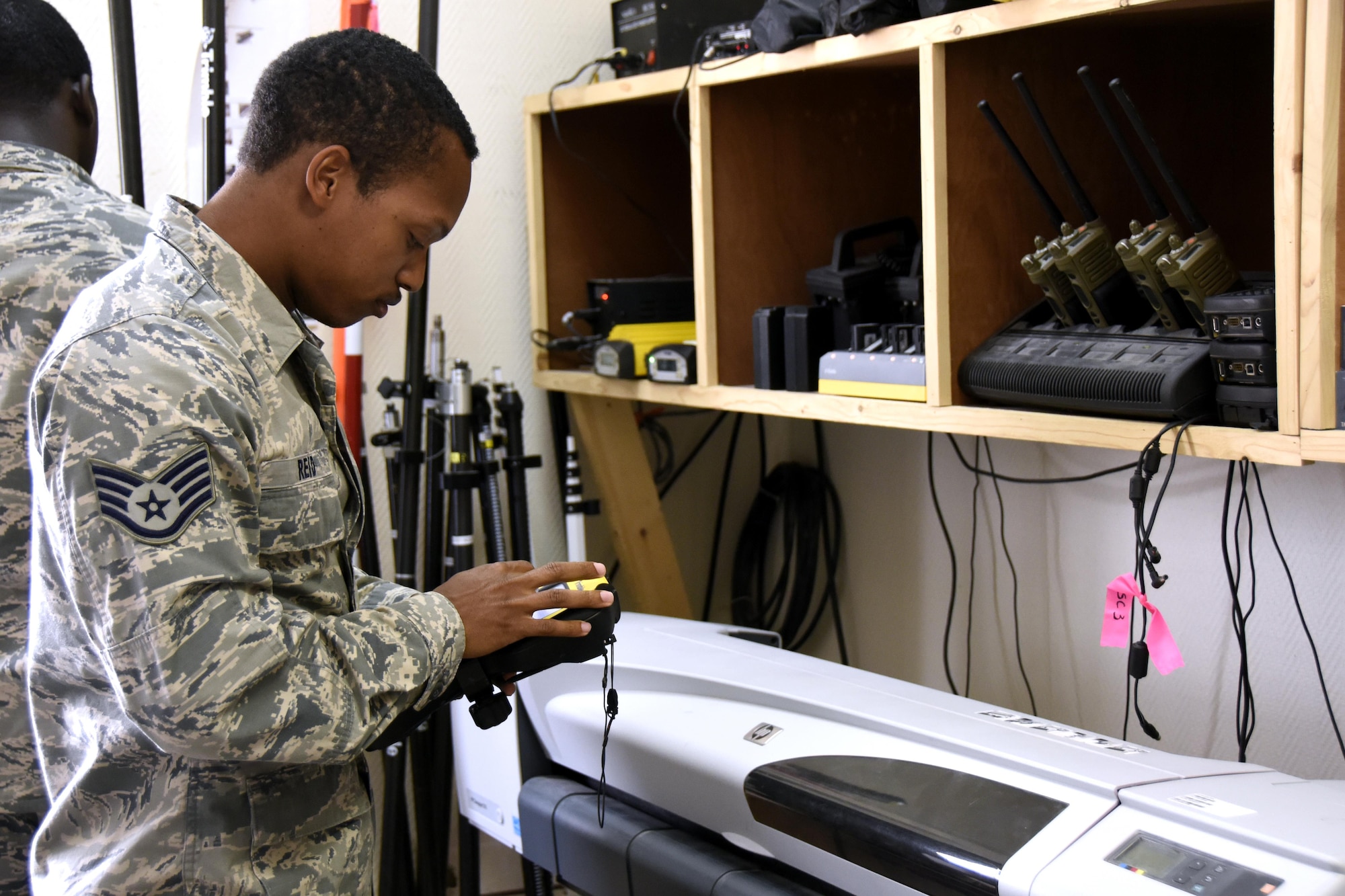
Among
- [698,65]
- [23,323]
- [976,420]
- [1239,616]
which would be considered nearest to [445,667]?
[23,323]

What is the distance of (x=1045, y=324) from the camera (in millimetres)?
1443

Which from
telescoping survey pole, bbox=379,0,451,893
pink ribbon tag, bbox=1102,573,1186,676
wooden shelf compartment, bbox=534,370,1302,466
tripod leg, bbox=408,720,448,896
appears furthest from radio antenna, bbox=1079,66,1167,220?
tripod leg, bbox=408,720,448,896

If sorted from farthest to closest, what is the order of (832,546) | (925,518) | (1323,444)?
(832,546)
(925,518)
(1323,444)

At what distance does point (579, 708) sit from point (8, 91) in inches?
42.3

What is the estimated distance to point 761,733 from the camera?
1338 millimetres

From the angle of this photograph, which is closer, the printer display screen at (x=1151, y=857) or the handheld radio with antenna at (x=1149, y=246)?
the printer display screen at (x=1151, y=857)

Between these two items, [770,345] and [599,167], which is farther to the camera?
[599,167]

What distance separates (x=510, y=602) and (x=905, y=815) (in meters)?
0.45

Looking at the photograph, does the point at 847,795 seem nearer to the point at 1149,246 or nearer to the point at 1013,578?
the point at 1149,246

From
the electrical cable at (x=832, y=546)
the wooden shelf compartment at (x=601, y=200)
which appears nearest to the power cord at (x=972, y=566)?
the electrical cable at (x=832, y=546)

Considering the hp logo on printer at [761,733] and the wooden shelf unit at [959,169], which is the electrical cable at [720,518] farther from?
the hp logo on printer at [761,733]

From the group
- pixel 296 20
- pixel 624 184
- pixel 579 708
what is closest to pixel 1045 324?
pixel 579 708

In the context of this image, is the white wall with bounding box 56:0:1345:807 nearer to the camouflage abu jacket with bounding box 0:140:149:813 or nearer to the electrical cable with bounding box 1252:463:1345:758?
the electrical cable with bounding box 1252:463:1345:758

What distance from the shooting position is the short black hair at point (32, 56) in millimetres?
1422
